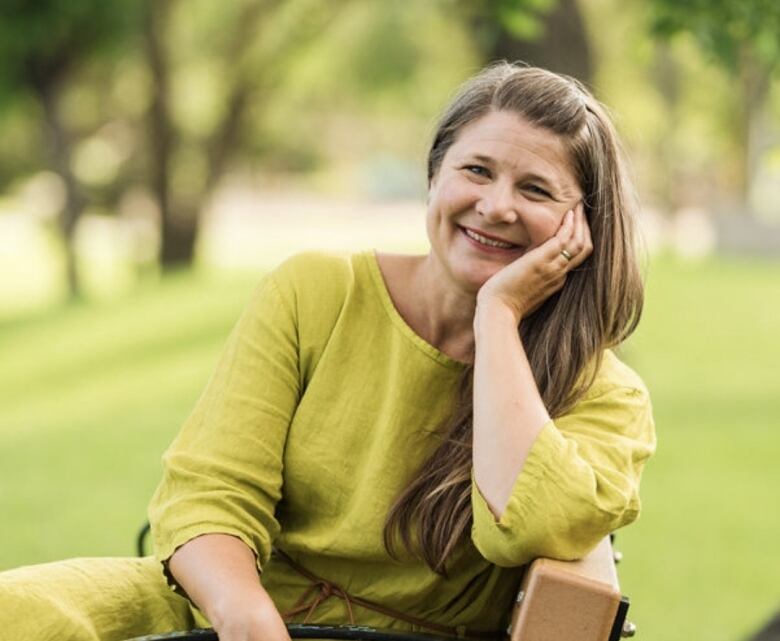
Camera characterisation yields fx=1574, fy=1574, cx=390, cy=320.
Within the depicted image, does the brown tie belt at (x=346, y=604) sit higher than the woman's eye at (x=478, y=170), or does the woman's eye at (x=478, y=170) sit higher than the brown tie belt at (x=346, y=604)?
the woman's eye at (x=478, y=170)

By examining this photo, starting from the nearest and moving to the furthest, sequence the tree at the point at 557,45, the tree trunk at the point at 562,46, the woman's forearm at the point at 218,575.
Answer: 1. the woman's forearm at the point at 218,575
2. the tree at the point at 557,45
3. the tree trunk at the point at 562,46

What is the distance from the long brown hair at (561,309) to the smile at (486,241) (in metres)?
0.12

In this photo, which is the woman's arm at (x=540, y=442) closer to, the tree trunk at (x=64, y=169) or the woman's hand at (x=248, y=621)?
the woman's hand at (x=248, y=621)

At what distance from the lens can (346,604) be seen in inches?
108

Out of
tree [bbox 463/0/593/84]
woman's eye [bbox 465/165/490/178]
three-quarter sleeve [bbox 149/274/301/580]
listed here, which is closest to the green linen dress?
three-quarter sleeve [bbox 149/274/301/580]

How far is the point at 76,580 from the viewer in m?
2.68

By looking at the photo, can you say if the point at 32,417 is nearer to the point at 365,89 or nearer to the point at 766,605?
the point at 766,605

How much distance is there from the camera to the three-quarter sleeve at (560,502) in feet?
7.73

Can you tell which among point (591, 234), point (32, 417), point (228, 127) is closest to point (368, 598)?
point (591, 234)

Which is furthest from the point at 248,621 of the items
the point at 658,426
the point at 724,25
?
→ the point at 658,426

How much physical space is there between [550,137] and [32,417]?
32.6 feet

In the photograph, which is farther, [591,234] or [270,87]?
[270,87]

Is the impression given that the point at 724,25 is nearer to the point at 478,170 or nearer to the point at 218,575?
the point at 478,170

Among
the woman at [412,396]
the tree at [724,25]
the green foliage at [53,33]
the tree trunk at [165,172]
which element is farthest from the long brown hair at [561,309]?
the tree trunk at [165,172]
